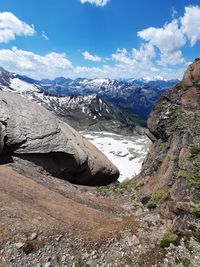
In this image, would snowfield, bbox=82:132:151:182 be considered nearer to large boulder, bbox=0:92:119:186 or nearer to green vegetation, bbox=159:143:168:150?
large boulder, bbox=0:92:119:186

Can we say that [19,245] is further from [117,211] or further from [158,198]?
[158,198]

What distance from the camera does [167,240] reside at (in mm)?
18531

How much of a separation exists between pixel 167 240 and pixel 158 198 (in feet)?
20.6

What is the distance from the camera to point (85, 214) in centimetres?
2244

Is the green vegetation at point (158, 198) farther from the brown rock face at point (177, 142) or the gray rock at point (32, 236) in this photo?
the gray rock at point (32, 236)

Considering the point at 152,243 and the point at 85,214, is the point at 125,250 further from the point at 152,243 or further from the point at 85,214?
the point at 85,214

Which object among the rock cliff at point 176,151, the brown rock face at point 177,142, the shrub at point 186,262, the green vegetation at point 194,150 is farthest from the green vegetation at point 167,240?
the green vegetation at point 194,150

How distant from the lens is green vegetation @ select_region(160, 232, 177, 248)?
18248 millimetres

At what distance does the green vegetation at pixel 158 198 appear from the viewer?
2402 centimetres

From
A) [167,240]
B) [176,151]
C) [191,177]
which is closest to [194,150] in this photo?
[176,151]

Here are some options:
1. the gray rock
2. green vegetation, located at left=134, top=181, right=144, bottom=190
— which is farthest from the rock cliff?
the gray rock

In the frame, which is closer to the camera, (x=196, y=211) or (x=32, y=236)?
(x=32, y=236)

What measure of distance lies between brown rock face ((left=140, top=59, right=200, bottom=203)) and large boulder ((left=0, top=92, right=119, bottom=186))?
26.6ft

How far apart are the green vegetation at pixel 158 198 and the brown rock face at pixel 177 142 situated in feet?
1.45
